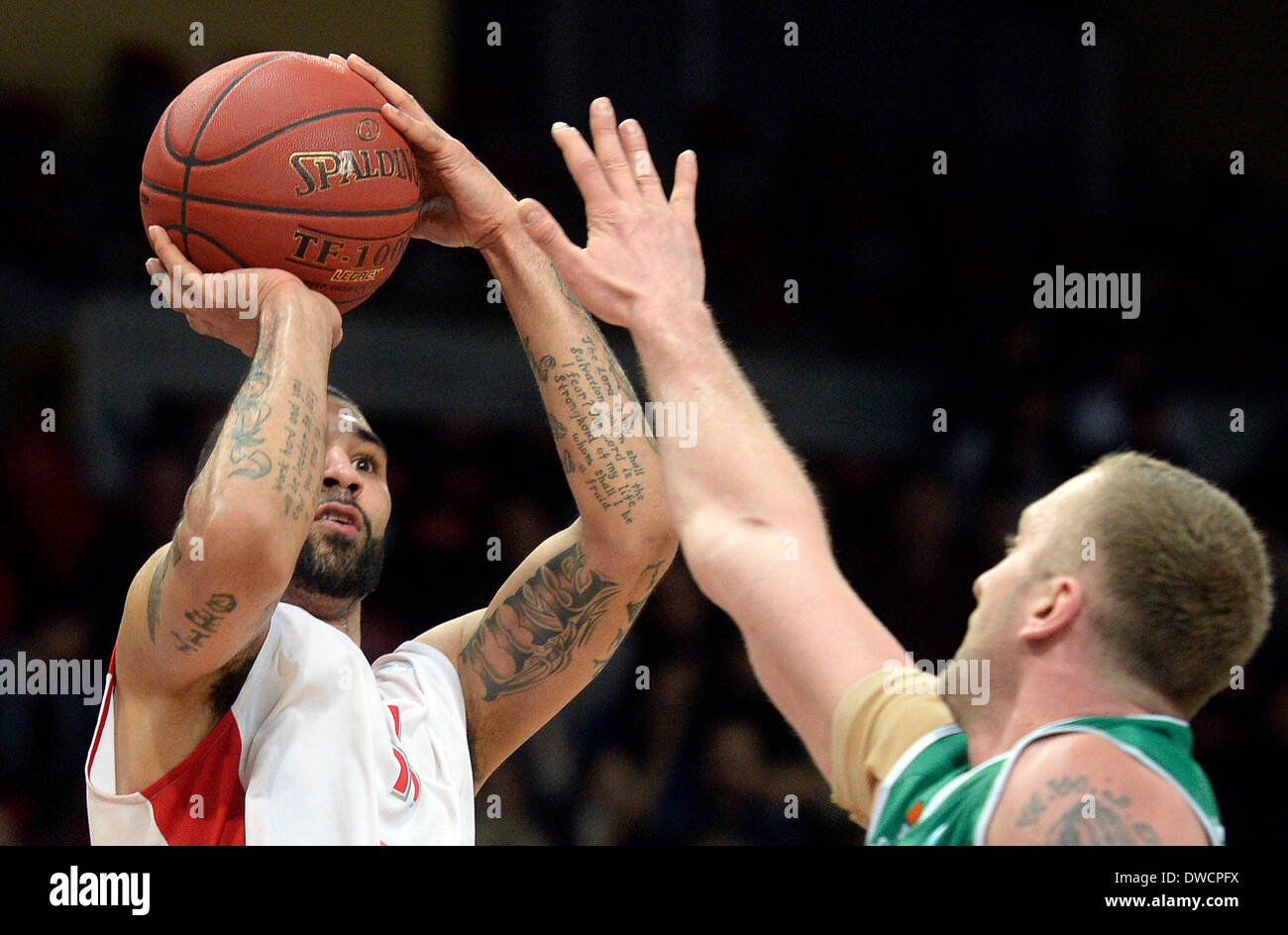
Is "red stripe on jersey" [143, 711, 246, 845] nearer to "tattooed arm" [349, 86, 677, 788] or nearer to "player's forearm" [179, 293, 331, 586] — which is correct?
"player's forearm" [179, 293, 331, 586]

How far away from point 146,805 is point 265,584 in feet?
1.50

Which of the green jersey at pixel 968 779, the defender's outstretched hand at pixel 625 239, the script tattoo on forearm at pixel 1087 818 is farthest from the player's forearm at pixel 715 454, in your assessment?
the script tattoo on forearm at pixel 1087 818

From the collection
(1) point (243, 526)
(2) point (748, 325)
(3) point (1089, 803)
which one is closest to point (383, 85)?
(1) point (243, 526)

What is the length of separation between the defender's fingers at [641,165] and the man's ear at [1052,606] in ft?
2.47

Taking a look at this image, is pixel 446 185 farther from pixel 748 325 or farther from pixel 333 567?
pixel 748 325

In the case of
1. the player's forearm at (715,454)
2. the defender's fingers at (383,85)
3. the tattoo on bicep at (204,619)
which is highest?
the defender's fingers at (383,85)

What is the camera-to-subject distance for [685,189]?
81.6 inches

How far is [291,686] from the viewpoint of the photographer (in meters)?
2.45

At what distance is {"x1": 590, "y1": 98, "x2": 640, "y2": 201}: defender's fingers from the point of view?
1.99m

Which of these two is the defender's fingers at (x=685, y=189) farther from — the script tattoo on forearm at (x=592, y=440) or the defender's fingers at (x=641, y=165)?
the script tattoo on forearm at (x=592, y=440)

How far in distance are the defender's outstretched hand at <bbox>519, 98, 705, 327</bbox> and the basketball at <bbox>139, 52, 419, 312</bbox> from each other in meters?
0.56

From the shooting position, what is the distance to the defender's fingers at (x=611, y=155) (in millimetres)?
1992

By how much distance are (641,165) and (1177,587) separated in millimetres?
946
